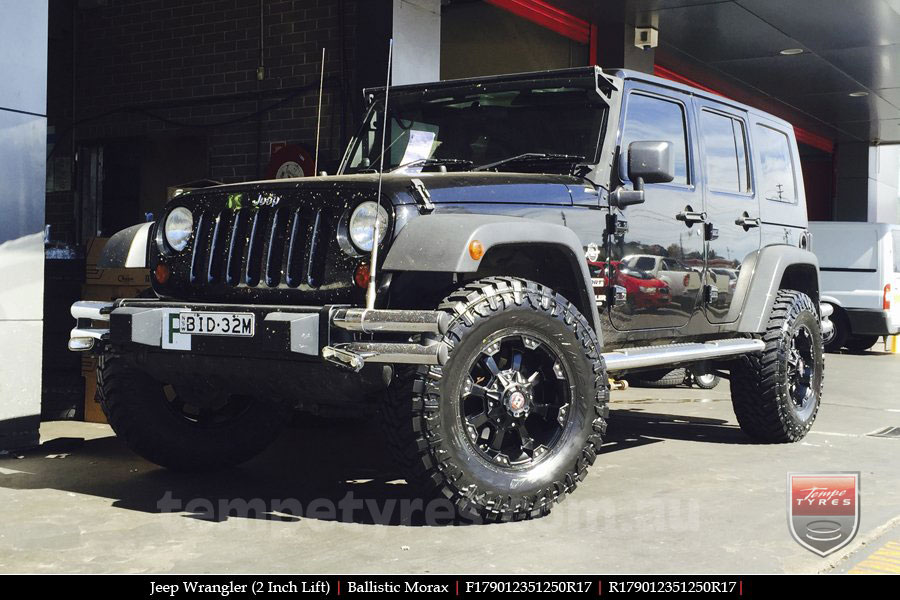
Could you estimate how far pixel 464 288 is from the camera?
441cm

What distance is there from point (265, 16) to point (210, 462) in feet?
18.8

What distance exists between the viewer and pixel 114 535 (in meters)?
4.27

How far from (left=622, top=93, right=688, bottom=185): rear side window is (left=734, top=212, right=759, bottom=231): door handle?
0.61m

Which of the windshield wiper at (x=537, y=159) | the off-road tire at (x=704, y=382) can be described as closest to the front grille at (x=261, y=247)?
the windshield wiper at (x=537, y=159)

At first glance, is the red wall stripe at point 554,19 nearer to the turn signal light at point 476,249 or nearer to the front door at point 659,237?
the front door at point 659,237

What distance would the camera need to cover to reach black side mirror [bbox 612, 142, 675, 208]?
518 cm

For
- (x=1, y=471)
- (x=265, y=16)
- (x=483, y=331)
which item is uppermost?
(x=265, y=16)

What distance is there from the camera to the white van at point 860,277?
50.0ft

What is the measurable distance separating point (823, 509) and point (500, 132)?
242 centimetres

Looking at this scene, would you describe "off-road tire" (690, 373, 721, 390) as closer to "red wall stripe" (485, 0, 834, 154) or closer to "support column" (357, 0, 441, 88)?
"red wall stripe" (485, 0, 834, 154)

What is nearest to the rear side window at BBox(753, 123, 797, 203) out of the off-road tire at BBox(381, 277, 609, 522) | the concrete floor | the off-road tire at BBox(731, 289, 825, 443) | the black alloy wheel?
the off-road tire at BBox(731, 289, 825, 443)
